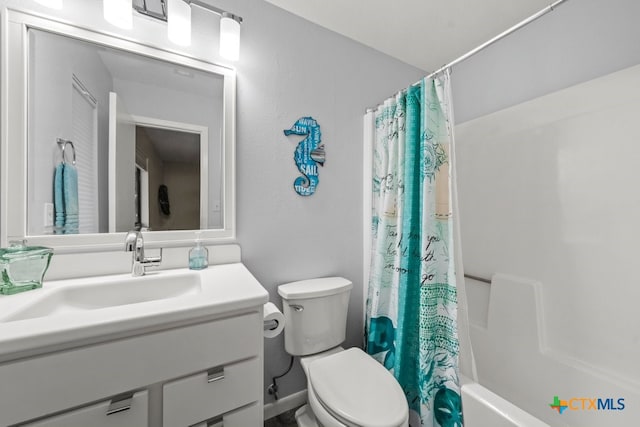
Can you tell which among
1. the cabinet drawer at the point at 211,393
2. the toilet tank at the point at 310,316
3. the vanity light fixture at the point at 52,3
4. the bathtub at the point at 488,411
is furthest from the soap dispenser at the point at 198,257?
the bathtub at the point at 488,411

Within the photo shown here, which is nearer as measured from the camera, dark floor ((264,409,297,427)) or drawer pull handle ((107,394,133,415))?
drawer pull handle ((107,394,133,415))

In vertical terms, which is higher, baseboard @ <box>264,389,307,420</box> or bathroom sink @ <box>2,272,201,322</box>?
bathroom sink @ <box>2,272,201,322</box>

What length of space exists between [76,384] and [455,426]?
1317 mm

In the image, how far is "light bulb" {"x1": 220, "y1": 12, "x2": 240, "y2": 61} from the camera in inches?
46.0

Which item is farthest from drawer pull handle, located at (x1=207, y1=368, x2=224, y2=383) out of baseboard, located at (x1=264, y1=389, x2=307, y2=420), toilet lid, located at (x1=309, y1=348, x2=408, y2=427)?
baseboard, located at (x1=264, y1=389, x2=307, y2=420)

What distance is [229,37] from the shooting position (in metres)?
1.19

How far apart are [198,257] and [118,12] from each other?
1.05 m

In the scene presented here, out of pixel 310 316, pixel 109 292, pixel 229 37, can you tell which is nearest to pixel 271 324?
pixel 310 316

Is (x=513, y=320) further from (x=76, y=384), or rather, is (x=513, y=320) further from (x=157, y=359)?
(x=76, y=384)

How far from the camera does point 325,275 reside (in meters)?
1.56

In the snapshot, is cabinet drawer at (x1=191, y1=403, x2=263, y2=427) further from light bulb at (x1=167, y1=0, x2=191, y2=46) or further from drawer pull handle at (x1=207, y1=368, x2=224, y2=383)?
light bulb at (x1=167, y1=0, x2=191, y2=46)

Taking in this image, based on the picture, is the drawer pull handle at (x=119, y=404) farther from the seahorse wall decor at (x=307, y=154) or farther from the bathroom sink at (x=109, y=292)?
the seahorse wall decor at (x=307, y=154)

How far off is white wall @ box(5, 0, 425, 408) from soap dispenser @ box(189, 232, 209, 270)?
0.19 meters

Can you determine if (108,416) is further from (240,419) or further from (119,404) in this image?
(240,419)
